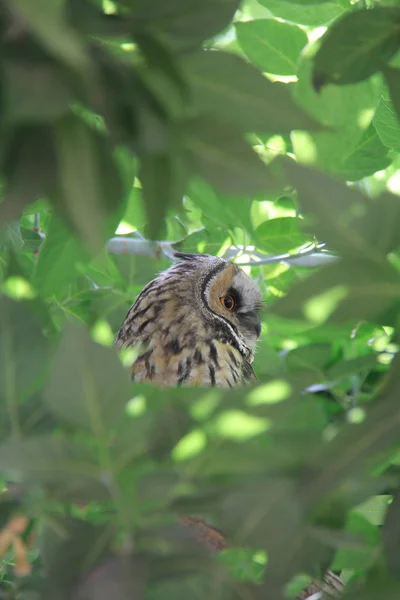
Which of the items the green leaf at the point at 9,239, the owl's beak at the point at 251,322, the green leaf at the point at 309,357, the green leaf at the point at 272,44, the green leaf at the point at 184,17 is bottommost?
the owl's beak at the point at 251,322

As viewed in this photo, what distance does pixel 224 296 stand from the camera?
265 cm

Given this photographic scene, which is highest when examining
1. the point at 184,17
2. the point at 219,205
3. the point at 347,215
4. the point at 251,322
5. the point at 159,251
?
the point at 184,17

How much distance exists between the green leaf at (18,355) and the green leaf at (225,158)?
0.61 feet

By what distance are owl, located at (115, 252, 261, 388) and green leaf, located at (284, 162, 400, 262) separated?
A: 1.40 m

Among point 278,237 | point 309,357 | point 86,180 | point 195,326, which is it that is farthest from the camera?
point 195,326

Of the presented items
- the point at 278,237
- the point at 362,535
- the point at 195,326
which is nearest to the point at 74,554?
the point at 362,535

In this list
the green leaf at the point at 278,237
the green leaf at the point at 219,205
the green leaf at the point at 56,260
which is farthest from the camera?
the green leaf at the point at 278,237

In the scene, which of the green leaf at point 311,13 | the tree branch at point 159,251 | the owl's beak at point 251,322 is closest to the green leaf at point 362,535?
the green leaf at point 311,13

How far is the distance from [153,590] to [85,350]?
0.20 metres

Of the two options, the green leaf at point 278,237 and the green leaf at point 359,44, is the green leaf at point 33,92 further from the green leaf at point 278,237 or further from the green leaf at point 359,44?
the green leaf at point 278,237

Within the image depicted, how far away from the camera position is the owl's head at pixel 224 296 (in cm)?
247

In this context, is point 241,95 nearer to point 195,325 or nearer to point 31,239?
point 31,239

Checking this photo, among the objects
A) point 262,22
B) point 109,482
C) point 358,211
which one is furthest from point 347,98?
point 109,482

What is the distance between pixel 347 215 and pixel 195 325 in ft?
5.78
